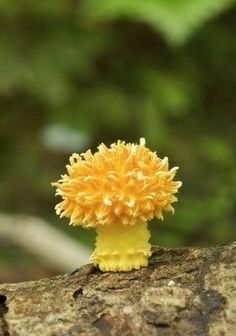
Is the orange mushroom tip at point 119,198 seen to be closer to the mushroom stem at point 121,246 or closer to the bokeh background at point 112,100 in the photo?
the mushroom stem at point 121,246

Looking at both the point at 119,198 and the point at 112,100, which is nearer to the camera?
the point at 119,198

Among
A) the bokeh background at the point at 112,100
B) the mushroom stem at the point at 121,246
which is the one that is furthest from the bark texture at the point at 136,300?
the bokeh background at the point at 112,100

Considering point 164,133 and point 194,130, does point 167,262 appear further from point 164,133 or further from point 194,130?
point 194,130

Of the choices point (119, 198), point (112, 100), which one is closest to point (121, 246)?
point (119, 198)

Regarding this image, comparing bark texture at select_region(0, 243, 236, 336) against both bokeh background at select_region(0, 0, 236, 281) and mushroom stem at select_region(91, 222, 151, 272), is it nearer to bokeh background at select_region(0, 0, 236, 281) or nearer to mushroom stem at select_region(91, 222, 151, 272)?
mushroom stem at select_region(91, 222, 151, 272)

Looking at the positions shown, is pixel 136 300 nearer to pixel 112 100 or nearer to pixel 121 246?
pixel 121 246

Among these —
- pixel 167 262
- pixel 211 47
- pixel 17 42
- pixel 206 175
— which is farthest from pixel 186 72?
pixel 167 262
